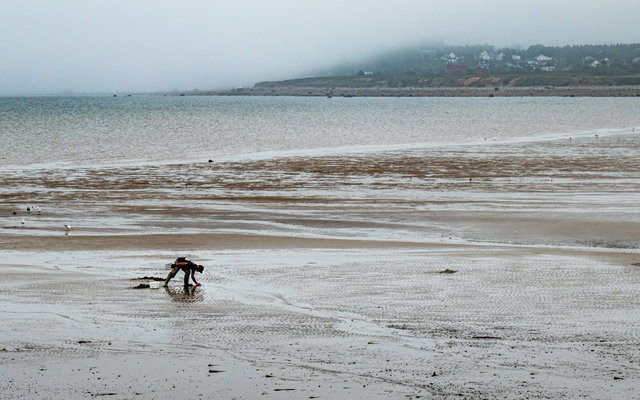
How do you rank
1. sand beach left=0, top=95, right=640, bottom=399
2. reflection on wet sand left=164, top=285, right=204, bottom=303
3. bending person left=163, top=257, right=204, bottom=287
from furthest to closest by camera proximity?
bending person left=163, top=257, right=204, bottom=287 < reflection on wet sand left=164, top=285, right=204, bottom=303 < sand beach left=0, top=95, right=640, bottom=399

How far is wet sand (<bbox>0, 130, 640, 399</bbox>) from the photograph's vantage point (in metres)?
→ 12.1

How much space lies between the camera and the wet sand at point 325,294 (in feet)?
39.7

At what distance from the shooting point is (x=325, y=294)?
17469mm

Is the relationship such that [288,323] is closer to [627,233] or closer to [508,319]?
[508,319]

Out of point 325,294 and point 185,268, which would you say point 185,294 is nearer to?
point 185,268

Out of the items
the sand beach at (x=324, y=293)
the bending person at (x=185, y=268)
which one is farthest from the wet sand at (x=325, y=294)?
the bending person at (x=185, y=268)

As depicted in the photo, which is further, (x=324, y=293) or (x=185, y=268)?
(x=185, y=268)

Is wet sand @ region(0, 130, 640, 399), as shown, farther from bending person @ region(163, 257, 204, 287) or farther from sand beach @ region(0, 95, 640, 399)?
bending person @ region(163, 257, 204, 287)

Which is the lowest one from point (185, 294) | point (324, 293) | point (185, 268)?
point (324, 293)

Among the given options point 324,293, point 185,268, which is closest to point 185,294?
point 185,268

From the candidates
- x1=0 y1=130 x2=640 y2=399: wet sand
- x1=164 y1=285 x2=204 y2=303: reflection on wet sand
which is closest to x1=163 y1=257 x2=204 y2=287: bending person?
x1=164 y1=285 x2=204 y2=303: reflection on wet sand

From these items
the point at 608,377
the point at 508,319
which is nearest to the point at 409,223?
the point at 508,319

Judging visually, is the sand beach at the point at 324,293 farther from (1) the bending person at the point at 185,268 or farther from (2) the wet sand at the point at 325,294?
(1) the bending person at the point at 185,268

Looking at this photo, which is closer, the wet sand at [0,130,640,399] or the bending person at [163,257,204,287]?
the wet sand at [0,130,640,399]
